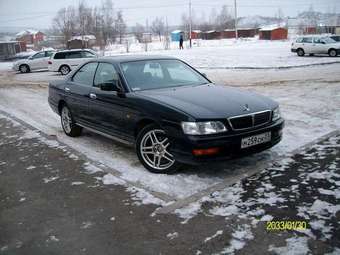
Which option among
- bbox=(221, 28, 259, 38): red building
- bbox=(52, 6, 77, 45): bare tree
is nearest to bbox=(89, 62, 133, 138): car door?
bbox=(52, 6, 77, 45): bare tree

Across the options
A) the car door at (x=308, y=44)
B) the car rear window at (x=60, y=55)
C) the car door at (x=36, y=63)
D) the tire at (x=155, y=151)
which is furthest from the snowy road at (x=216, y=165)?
the car door at (x=308, y=44)

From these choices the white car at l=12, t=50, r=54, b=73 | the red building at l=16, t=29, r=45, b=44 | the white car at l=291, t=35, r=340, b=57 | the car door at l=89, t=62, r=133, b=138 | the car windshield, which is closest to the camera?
the car door at l=89, t=62, r=133, b=138

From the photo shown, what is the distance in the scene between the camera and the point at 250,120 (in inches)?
191

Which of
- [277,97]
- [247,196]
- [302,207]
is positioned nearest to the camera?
[302,207]

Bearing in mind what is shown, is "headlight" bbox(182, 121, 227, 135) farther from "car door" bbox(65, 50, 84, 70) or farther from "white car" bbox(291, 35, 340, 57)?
"white car" bbox(291, 35, 340, 57)

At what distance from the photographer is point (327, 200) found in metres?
4.10

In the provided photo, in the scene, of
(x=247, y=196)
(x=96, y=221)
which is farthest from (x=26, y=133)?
(x=247, y=196)

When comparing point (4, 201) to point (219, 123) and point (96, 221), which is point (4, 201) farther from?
point (219, 123)

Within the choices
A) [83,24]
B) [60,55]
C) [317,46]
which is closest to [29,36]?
[83,24]

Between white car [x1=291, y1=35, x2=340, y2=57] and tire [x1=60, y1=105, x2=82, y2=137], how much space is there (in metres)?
22.8

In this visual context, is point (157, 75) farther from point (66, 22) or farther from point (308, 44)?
point (66, 22)

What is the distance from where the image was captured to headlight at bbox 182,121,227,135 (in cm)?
459

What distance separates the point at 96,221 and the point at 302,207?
2.07 metres

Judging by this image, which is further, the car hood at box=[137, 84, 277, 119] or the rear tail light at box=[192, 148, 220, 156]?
the car hood at box=[137, 84, 277, 119]
